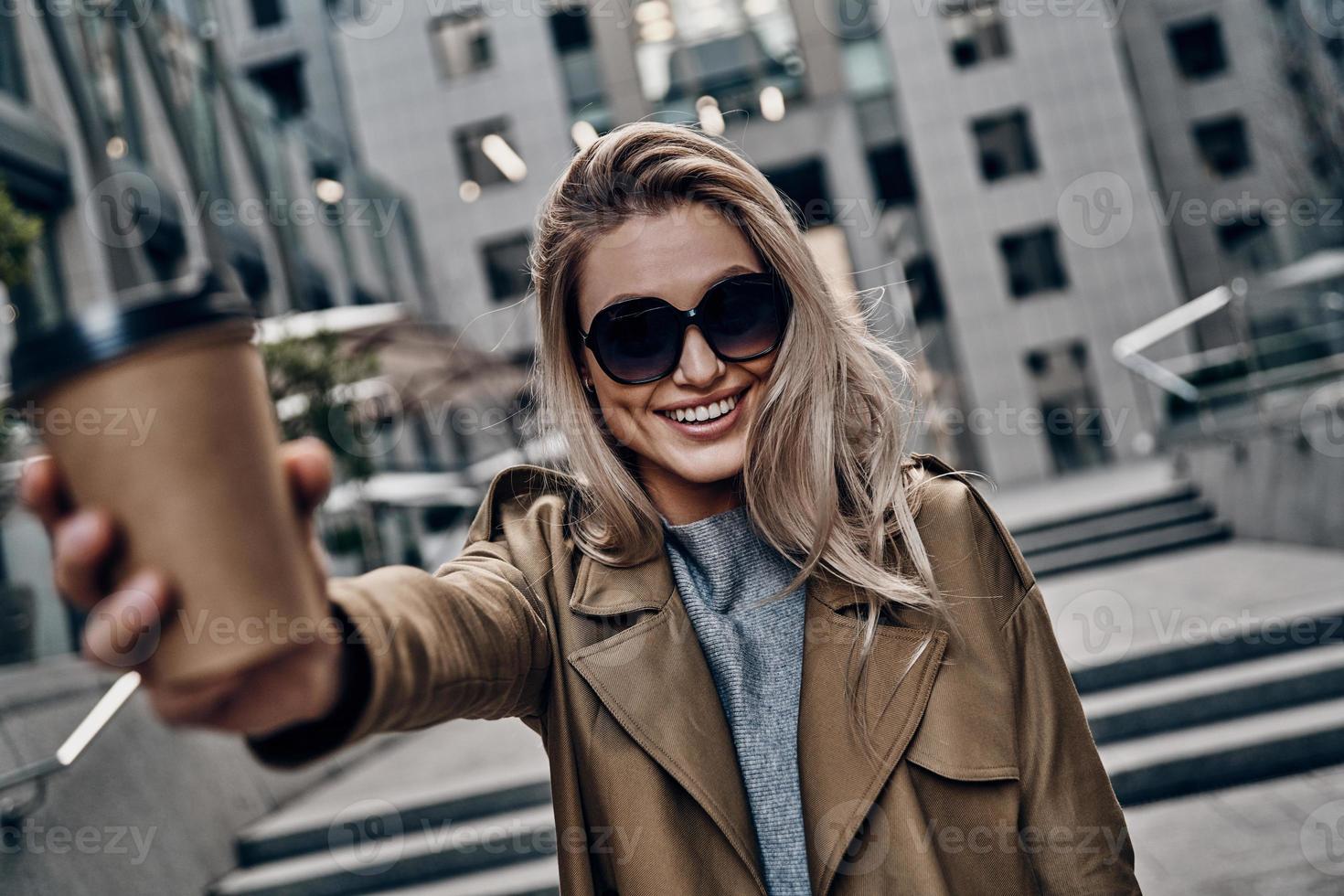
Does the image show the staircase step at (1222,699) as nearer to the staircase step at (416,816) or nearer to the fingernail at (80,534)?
the staircase step at (416,816)

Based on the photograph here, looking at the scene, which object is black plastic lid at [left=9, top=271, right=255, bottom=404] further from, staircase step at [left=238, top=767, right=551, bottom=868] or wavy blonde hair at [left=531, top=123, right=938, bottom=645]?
staircase step at [left=238, top=767, right=551, bottom=868]

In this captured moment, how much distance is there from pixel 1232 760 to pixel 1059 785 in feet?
12.9

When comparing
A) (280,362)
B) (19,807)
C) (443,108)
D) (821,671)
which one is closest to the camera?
(821,671)

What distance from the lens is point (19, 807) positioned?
385cm

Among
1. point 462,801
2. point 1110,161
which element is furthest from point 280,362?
point 1110,161

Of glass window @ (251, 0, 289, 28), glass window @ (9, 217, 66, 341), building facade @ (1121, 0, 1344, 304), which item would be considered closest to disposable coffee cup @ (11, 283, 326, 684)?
glass window @ (9, 217, 66, 341)

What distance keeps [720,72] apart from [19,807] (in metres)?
19.7

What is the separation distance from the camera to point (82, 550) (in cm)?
61

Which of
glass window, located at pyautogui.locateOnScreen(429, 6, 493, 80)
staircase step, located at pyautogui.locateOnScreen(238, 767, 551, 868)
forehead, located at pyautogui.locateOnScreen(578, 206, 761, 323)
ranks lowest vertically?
staircase step, located at pyautogui.locateOnScreen(238, 767, 551, 868)

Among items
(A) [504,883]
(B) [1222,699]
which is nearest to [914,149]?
(B) [1222,699]

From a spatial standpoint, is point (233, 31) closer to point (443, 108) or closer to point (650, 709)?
point (443, 108)

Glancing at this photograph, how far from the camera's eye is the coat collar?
4.63ft

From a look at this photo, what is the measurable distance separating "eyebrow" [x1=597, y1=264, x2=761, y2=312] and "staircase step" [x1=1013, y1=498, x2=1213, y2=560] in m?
8.28

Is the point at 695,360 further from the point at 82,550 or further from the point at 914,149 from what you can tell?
the point at 914,149
